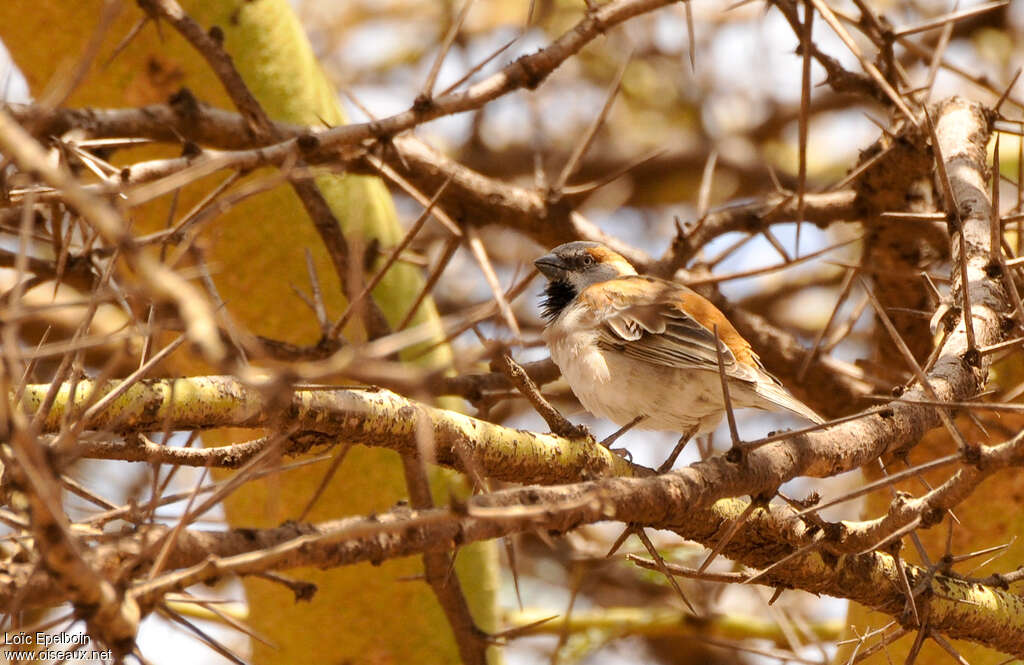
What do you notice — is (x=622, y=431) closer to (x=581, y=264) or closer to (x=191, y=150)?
(x=581, y=264)

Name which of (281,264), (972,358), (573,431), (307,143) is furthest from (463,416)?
(281,264)

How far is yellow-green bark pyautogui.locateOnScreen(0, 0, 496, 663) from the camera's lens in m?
4.17

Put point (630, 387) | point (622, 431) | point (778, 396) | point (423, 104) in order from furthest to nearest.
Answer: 1. point (630, 387)
2. point (622, 431)
3. point (778, 396)
4. point (423, 104)

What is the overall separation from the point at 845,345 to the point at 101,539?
20.8ft

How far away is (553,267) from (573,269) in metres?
0.15

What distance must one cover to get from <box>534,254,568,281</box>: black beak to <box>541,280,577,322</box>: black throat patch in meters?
0.10

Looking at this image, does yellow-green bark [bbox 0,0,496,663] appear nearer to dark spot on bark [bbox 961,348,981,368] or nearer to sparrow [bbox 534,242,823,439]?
sparrow [bbox 534,242,823,439]

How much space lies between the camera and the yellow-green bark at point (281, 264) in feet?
13.7

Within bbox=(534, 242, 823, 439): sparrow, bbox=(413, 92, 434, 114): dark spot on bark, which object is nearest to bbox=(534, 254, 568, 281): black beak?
bbox=(534, 242, 823, 439): sparrow

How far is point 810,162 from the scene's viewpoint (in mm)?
8672

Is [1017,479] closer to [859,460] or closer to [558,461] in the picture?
[859,460]

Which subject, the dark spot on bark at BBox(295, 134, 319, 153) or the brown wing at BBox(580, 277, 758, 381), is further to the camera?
the brown wing at BBox(580, 277, 758, 381)

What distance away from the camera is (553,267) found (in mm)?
4895

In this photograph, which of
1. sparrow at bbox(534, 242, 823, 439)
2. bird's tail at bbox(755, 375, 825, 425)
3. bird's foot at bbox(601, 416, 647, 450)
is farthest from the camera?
sparrow at bbox(534, 242, 823, 439)
